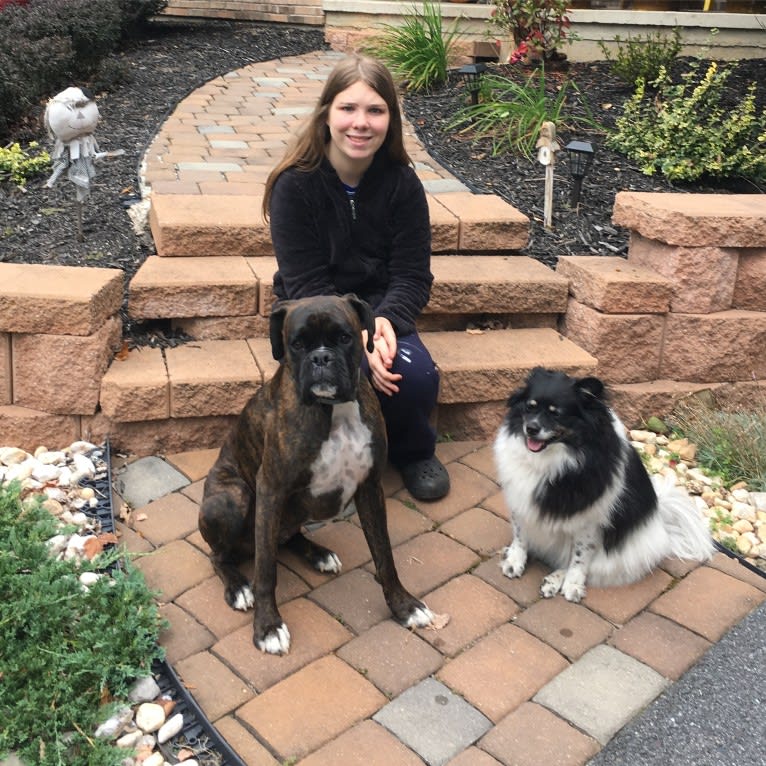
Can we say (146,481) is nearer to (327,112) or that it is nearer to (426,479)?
(426,479)

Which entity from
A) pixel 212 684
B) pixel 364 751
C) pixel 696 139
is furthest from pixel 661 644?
pixel 696 139

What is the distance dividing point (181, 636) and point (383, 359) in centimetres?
122

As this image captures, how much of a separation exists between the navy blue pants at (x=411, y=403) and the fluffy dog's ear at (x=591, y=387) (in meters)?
0.83

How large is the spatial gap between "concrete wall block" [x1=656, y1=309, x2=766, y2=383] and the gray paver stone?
8.27ft

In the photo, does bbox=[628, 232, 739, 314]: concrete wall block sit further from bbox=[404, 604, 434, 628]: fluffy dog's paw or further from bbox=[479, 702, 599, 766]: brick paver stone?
bbox=[479, 702, 599, 766]: brick paver stone

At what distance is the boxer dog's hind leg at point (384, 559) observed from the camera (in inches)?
109

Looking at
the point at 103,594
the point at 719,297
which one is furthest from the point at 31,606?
the point at 719,297

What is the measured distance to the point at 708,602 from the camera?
9.82 ft

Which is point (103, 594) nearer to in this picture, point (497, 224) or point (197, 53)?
point (497, 224)

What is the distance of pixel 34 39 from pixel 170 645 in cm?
711

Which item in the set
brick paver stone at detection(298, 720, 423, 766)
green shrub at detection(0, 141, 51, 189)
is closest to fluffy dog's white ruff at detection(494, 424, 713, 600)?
brick paver stone at detection(298, 720, 423, 766)

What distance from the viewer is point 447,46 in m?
8.18

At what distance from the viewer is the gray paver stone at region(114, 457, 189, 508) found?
3469 millimetres

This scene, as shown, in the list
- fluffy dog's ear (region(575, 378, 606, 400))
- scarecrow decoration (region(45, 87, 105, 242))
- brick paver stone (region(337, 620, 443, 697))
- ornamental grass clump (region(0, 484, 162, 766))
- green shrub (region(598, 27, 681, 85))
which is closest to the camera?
ornamental grass clump (region(0, 484, 162, 766))
